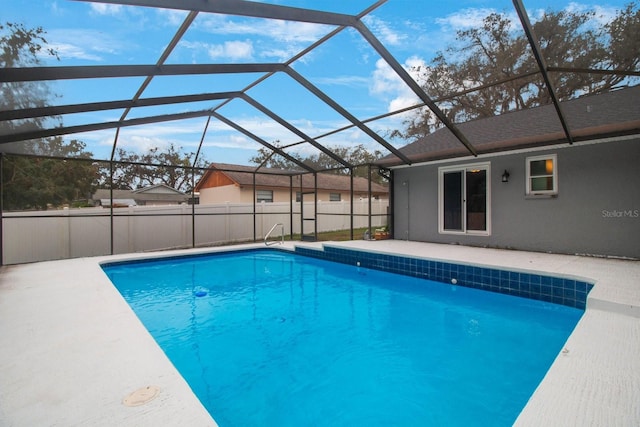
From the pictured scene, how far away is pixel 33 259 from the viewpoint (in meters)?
7.48

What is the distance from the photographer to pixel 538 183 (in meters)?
6.58

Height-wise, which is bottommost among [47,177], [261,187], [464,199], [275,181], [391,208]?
[391,208]

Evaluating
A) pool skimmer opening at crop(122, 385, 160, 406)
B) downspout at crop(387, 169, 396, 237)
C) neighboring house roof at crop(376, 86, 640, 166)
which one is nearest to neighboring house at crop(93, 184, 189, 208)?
downspout at crop(387, 169, 396, 237)

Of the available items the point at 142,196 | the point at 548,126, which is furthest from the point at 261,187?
the point at 548,126

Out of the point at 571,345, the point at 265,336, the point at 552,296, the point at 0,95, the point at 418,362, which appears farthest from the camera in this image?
the point at 552,296

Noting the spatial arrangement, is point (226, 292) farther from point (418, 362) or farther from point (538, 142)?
point (538, 142)

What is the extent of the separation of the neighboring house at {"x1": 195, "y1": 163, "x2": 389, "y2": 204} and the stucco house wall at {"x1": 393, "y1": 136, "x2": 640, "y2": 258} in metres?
8.04

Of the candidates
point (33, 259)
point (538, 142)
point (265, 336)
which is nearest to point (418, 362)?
point (265, 336)

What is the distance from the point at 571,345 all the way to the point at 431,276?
3.40 metres

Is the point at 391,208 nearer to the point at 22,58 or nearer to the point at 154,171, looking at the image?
the point at 22,58

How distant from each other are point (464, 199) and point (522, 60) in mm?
6721

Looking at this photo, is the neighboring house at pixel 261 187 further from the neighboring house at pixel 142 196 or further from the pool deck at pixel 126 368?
the pool deck at pixel 126 368

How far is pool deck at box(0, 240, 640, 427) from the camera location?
5.53 feet

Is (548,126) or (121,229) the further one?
(121,229)
